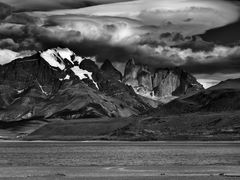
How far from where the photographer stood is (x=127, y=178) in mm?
114875

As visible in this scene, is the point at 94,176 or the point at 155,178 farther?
the point at 94,176

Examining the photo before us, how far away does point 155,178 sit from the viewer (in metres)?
113

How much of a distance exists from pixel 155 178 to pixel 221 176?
1436 cm

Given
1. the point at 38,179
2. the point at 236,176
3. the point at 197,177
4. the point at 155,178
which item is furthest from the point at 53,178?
the point at 236,176

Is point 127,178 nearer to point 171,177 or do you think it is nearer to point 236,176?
point 171,177

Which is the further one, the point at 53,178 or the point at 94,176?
the point at 94,176

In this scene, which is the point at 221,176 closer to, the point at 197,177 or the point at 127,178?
the point at 197,177

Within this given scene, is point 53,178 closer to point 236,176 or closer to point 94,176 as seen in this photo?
point 94,176

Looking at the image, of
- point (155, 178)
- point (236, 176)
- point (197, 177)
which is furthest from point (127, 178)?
point (236, 176)

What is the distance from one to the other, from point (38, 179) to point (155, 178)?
2393 cm

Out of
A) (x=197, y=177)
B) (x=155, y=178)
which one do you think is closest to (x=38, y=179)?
(x=155, y=178)

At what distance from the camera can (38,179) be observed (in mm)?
112000

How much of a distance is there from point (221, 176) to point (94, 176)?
2775 cm

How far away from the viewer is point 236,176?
116 metres
